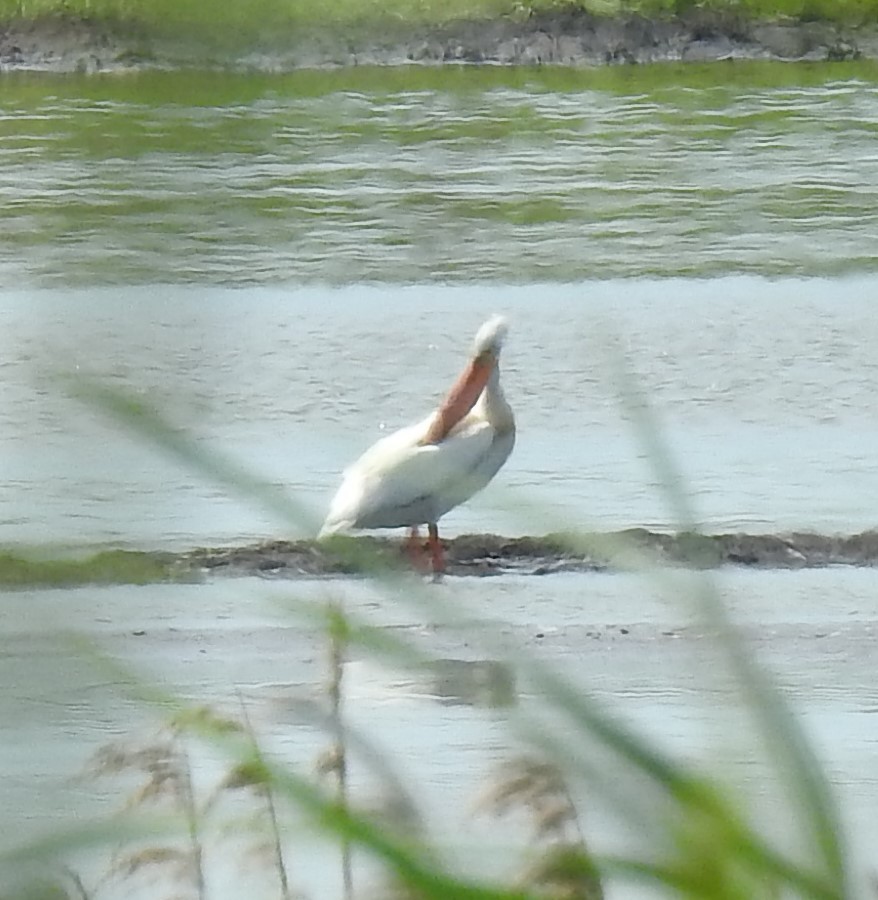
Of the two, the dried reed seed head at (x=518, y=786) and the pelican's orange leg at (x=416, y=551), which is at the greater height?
the dried reed seed head at (x=518, y=786)

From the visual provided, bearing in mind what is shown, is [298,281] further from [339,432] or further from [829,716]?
[829,716]

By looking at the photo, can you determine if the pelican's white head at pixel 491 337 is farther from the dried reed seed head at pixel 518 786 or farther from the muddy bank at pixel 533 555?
the dried reed seed head at pixel 518 786

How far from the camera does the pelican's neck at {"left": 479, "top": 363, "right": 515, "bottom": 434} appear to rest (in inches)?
50.4

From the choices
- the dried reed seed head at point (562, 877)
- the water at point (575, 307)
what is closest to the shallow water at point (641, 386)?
the water at point (575, 307)

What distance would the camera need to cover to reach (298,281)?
46.6 inches

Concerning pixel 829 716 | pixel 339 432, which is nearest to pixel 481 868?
pixel 829 716

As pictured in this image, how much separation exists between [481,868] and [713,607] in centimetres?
5

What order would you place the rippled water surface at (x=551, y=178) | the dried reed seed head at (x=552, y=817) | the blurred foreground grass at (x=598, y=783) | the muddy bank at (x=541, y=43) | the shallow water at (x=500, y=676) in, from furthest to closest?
1. the rippled water surface at (x=551, y=178)
2. the muddy bank at (x=541, y=43)
3. the shallow water at (x=500, y=676)
4. the dried reed seed head at (x=552, y=817)
5. the blurred foreground grass at (x=598, y=783)

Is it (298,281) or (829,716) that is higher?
(298,281)

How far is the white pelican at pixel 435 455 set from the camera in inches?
44.7

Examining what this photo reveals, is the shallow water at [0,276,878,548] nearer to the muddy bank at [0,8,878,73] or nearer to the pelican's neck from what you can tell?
the pelican's neck

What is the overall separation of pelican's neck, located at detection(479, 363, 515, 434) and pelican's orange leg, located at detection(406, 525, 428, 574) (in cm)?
10

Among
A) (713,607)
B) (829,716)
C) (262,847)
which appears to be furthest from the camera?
(829,716)

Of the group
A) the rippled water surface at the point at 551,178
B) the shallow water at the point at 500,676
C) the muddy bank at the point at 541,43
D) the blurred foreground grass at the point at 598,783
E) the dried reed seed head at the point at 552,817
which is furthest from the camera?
the rippled water surface at the point at 551,178
